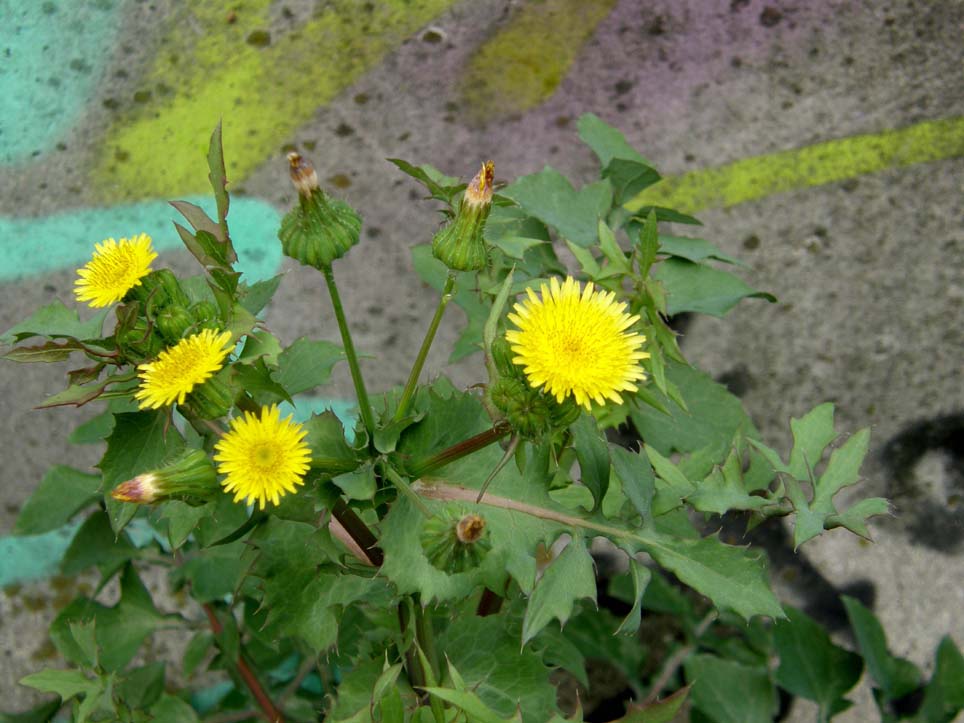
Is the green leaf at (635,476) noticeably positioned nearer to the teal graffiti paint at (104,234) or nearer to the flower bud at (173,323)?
the flower bud at (173,323)

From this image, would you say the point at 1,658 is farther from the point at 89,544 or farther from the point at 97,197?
the point at 97,197

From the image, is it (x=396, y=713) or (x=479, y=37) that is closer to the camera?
(x=396, y=713)

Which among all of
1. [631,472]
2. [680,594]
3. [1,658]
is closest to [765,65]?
[680,594]

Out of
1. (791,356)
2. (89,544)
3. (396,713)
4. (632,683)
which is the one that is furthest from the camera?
(791,356)

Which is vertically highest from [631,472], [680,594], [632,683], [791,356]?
[631,472]

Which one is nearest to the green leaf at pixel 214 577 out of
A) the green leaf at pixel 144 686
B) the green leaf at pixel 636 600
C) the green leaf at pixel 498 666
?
the green leaf at pixel 144 686

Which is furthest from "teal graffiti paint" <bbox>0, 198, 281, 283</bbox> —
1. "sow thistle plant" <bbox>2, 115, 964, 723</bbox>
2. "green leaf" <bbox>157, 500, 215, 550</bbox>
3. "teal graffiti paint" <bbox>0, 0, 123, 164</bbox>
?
"green leaf" <bbox>157, 500, 215, 550</bbox>

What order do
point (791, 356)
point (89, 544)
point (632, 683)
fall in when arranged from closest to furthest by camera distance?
point (89, 544) → point (632, 683) → point (791, 356)

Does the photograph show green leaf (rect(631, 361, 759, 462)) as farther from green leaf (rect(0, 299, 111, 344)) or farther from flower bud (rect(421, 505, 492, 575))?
green leaf (rect(0, 299, 111, 344))
